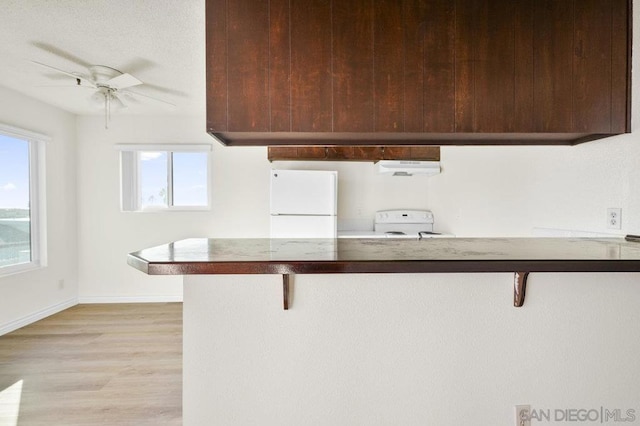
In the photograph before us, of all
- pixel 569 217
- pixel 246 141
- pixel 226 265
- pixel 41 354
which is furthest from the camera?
pixel 41 354

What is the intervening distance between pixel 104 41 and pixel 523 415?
331 centimetres

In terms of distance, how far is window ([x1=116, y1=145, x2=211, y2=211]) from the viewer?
4473 millimetres

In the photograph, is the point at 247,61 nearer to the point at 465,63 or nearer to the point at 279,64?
the point at 279,64

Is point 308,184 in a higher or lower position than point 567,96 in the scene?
lower

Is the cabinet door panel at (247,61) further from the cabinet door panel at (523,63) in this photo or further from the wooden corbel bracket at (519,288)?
the wooden corbel bracket at (519,288)

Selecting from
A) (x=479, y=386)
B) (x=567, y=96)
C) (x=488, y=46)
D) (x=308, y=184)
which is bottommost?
(x=479, y=386)

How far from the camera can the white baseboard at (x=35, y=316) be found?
3.44 m


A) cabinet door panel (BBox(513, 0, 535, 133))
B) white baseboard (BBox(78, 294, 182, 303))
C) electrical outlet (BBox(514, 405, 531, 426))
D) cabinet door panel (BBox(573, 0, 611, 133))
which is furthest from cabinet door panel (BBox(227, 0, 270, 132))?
white baseboard (BBox(78, 294, 182, 303))

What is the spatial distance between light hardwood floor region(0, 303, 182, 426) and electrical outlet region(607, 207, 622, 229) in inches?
102

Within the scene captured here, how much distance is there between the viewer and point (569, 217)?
2.04m

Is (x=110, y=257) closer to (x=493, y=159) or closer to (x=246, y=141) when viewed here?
(x=246, y=141)

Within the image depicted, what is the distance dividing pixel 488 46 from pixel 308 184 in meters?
2.43

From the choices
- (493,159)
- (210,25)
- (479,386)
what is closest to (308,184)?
(493,159)

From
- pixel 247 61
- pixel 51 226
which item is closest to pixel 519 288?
pixel 247 61
